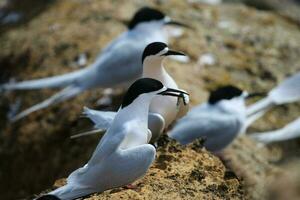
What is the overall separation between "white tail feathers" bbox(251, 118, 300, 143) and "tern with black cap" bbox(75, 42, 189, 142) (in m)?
2.02

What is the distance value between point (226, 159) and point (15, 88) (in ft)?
7.94

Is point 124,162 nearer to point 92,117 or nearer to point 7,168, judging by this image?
point 92,117

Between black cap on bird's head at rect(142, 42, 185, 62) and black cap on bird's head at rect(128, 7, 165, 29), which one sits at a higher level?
black cap on bird's head at rect(142, 42, 185, 62)

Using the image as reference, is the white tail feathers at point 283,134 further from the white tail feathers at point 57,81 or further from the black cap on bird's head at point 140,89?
the black cap on bird's head at point 140,89

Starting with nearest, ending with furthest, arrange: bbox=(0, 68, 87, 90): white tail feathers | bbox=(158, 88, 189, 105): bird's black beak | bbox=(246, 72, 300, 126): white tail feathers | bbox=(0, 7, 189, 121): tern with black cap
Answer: bbox=(158, 88, 189, 105): bird's black beak → bbox=(0, 7, 189, 121): tern with black cap → bbox=(0, 68, 87, 90): white tail feathers → bbox=(246, 72, 300, 126): white tail feathers

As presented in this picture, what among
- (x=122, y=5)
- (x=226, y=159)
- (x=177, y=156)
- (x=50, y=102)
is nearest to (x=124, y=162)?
(x=177, y=156)

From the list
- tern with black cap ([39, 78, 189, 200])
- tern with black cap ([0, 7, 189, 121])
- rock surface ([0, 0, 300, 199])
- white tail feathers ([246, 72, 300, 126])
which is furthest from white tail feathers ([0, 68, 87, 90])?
tern with black cap ([39, 78, 189, 200])

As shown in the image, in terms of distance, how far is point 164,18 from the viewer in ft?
24.6

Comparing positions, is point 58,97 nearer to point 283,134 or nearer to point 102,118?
point 283,134

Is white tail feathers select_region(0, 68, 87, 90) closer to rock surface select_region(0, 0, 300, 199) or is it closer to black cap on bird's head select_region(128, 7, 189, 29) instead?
rock surface select_region(0, 0, 300, 199)

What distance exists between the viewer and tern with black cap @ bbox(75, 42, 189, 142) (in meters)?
5.30

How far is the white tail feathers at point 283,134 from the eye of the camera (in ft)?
24.9

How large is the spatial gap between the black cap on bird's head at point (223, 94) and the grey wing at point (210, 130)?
16cm

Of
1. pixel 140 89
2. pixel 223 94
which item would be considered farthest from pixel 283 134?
pixel 140 89
